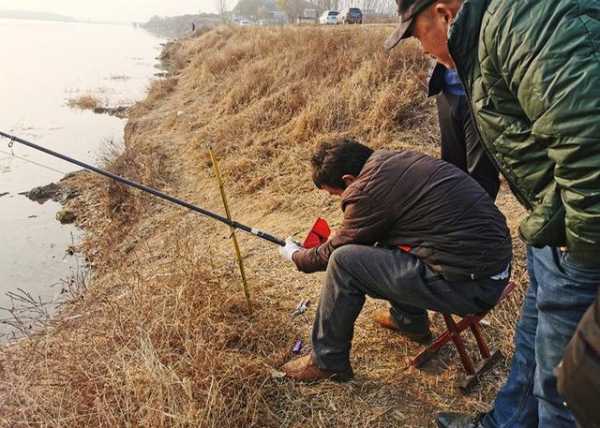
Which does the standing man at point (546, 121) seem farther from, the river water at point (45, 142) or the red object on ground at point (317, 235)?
the river water at point (45, 142)

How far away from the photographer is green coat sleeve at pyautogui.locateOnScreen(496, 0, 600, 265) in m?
0.96

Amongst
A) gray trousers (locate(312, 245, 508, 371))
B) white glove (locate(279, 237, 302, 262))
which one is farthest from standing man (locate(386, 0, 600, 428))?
white glove (locate(279, 237, 302, 262))

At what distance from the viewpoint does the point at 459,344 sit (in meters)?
2.32

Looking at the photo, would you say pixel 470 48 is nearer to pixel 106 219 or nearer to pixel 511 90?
pixel 511 90

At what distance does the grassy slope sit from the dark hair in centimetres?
111

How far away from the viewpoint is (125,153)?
826cm

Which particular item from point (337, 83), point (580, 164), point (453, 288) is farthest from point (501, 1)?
point (337, 83)

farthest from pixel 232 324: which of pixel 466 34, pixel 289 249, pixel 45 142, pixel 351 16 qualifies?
pixel 351 16

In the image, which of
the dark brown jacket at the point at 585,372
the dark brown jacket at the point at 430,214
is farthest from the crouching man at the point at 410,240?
the dark brown jacket at the point at 585,372

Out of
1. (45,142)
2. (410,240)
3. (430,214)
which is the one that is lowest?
(45,142)

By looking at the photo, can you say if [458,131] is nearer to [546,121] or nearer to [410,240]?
[410,240]

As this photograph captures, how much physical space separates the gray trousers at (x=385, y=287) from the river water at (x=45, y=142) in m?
3.17

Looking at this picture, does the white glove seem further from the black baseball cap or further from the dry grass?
the dry grass

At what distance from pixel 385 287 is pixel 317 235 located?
0.78m
